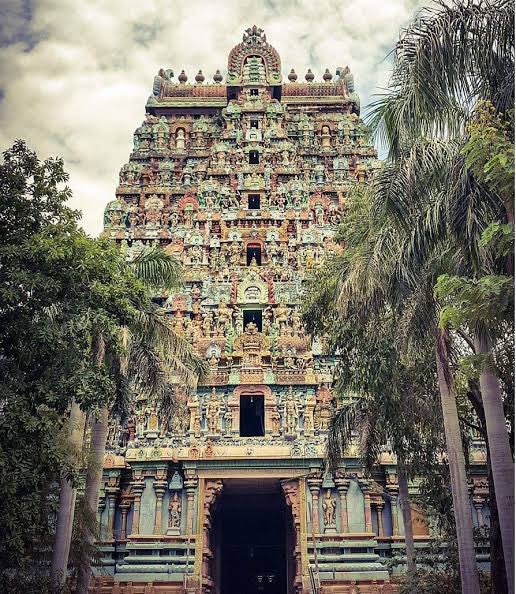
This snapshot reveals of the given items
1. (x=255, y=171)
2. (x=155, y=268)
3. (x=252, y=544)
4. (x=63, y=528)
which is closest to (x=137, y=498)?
(x=252, y=544)

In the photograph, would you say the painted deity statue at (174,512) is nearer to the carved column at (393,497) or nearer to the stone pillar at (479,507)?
the carved column at (393,497)

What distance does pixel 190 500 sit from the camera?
20.4 m

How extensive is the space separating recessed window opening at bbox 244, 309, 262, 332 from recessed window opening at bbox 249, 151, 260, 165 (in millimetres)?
8781

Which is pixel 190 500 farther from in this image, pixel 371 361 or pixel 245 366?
pixel 371 361

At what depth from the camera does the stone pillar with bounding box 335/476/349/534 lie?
66.5 feet

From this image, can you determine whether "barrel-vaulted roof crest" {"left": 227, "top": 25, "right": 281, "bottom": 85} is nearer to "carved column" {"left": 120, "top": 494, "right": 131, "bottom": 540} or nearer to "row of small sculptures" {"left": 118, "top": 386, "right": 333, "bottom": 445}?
"row of small sculptures" {"left": 118, "top": 386, "right": 333, "bottom": 445}

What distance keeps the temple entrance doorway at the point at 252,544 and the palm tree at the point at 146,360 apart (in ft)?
31.5

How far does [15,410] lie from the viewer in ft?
31.4

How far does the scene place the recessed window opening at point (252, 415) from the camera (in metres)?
24.3

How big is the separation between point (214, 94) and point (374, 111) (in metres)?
27.5

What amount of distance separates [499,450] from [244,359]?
1430 cm

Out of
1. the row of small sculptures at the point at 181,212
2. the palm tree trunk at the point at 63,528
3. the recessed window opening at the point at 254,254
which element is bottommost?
the palm tree trunk at the point at 63,528

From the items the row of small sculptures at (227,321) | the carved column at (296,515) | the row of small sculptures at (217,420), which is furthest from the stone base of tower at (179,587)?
the row of small sculptures at (227,321)

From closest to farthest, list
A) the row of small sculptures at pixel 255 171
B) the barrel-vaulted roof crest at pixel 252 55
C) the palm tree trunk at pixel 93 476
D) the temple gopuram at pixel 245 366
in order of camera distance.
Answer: the palm tree trunk at pixel 93 476
the temple gopuram at pixel 245 366
the row of small sculptures at pixel 255 171
the barrel-vaulted roof crest at pixel 252 55
